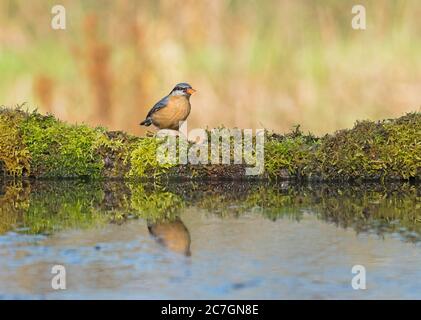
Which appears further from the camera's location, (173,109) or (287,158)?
(173,109)

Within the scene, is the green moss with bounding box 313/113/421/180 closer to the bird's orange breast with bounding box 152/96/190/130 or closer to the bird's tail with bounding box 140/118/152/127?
the bird's orange breast with bounding box 152/96/190/130

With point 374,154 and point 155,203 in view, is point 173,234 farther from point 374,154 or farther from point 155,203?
point 374,154

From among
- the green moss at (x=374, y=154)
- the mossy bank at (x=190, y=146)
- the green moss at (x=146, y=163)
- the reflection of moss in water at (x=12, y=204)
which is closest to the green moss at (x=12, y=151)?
the mossy bank at (x=190, y=146)

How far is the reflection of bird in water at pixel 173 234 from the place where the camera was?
5.59m

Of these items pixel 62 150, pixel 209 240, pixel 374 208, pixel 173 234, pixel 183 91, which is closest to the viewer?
pixel 209 240

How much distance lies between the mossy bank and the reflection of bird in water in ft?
7.15

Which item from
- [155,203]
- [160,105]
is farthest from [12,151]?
[155,203]

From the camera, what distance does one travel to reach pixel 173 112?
31.5 ft

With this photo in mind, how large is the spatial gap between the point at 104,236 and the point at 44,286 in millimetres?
1425

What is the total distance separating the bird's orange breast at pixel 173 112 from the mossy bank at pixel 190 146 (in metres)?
0.61

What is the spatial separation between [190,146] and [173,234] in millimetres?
2862

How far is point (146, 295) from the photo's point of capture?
171 inches

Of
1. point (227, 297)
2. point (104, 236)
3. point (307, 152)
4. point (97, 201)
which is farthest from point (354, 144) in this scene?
point (227, 297)

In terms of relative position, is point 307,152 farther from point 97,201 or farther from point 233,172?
point 97,201
